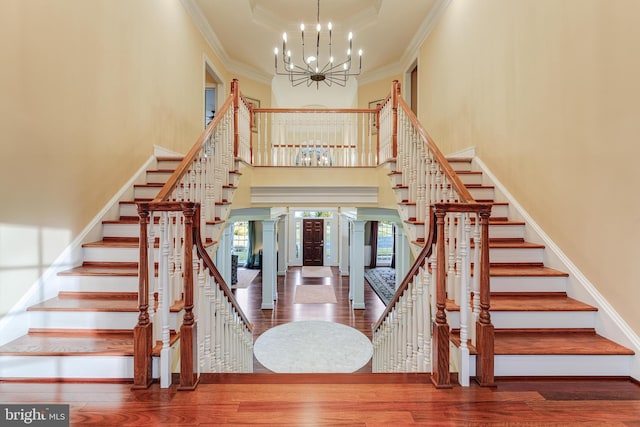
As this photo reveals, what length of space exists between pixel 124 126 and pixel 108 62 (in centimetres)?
60

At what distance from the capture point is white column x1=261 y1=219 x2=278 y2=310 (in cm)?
735

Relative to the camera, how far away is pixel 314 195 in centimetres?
498

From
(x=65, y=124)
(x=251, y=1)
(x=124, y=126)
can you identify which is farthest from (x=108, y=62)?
(x=251, y=1)

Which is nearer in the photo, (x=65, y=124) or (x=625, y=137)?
(x=625, y=137)

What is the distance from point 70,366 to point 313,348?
13.8 ft

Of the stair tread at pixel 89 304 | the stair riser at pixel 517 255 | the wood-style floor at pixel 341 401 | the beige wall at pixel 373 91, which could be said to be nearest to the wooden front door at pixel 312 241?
the beige wall at pixel 373 91

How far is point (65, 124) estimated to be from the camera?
2486 mm

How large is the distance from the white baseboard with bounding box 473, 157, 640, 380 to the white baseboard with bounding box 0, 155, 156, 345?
12.5ft

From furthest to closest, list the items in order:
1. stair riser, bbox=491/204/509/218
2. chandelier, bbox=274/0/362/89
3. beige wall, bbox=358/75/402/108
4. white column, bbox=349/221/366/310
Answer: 1. white column, bbox=349/221/366/310
2. beige wall, bbox=358/75/402/108
3. chandelier, bbox=274/0/362/89
4. stair riser, bbox=491/204/509/218

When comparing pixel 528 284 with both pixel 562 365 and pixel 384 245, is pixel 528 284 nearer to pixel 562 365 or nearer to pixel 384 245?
pixel 562 365

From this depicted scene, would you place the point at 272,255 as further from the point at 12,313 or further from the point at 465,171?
the point at 12,313

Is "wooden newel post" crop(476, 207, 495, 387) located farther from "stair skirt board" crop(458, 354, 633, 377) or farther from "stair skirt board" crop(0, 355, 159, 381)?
"stair skirt board" crop(0, 355, 159, 381)

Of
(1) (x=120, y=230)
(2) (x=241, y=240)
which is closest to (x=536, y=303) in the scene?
(1) (x=120, y=230)

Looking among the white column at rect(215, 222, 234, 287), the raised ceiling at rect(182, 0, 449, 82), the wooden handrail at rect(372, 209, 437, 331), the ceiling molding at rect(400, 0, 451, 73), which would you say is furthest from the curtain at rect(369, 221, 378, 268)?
the wooden handrail at rect(372, 209, 437, 331)
